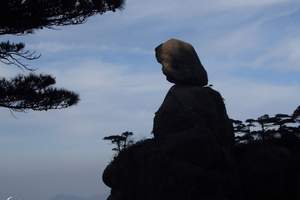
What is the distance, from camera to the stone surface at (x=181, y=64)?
1948 centimetres

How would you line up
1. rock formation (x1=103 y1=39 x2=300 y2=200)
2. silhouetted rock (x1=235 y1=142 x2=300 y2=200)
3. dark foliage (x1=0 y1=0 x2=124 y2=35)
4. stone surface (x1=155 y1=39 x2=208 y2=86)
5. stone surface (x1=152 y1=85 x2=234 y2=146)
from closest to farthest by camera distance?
dark foliage (x1=0 y1=0 x2=124 y2=35) → rock formation (x1=103 y1=39 x2=300 y2=200) → silhouetted rock (x1=235 y1=142 x2=300 y2=200) → stone surface (x1=152 y1=85 x2=234 y2=146) → stone surface (x1=155 y1=39 x2=208 y2=86)

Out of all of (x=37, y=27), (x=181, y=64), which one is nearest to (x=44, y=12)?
(x=37, y=27)


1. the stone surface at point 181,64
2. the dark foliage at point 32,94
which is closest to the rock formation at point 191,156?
the stone surface at point 181,64

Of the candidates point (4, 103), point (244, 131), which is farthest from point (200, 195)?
point (244, 131)

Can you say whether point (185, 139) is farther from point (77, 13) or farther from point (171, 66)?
point (77, 13)

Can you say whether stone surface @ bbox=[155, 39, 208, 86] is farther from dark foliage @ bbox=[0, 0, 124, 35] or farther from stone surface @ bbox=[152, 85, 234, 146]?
dark foliage @ bbox=[0, 0, 124, 35]

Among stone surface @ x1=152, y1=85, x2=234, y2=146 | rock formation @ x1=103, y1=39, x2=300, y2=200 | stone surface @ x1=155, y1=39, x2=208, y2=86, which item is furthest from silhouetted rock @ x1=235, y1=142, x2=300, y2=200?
stone surface @ x1=155, y1=39, x2=208, y2=86

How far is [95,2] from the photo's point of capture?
1644cm

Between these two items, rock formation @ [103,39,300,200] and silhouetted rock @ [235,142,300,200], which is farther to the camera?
silhouetted rock @ [235,142,300,200]

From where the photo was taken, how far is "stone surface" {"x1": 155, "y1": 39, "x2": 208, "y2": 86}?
1948cm

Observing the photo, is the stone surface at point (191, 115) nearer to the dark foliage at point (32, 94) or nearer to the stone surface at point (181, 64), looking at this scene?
the stone surface at point (181, 64)

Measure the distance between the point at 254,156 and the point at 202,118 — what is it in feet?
6.73

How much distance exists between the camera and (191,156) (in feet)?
56.7

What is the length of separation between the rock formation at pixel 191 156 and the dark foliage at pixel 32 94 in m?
3.15
